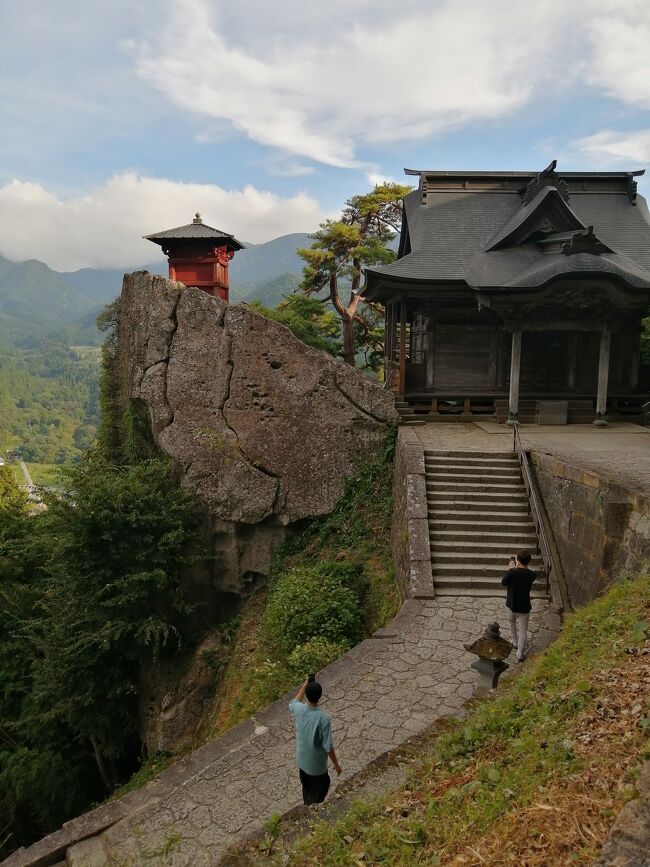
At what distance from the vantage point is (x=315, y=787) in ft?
16.3

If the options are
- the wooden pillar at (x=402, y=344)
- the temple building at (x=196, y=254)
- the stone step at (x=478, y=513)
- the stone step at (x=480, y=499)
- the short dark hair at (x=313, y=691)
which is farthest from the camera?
the temple building at (x=196, y=254)

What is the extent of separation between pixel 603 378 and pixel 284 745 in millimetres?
14114

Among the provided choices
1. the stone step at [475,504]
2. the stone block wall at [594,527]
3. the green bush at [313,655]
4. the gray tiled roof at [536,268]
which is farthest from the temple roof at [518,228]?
the green bush at [313,655]

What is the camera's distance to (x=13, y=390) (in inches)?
7466

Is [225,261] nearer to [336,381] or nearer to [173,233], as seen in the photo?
[173,233]

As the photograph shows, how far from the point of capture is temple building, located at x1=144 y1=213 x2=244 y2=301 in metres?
20.8

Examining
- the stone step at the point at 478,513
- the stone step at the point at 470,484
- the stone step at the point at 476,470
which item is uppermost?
the stone step at the point at 476,470

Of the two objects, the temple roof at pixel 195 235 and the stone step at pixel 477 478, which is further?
the temple roof at pixel 195 235

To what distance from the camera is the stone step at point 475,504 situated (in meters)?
11.0

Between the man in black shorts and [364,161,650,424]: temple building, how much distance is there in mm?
9833

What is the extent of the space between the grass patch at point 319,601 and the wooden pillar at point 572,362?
7932 mm

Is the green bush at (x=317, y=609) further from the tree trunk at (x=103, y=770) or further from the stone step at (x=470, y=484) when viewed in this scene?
the tree trunk at (x=103, y=770)

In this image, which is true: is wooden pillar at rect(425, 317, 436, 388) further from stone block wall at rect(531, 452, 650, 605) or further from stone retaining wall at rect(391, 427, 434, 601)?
stone block wall at rect(531, 452, 650, 605)

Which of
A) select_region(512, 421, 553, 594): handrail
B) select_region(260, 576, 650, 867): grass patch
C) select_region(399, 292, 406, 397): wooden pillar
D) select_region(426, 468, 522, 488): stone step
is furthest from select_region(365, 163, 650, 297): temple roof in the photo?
select_region(260, 576, 650, 867): grass patch
